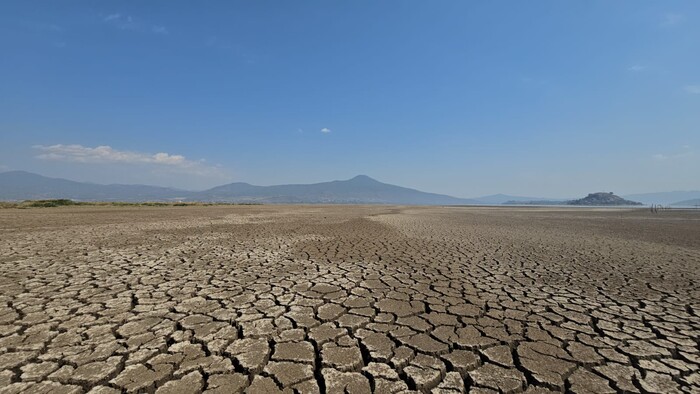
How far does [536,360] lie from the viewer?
2496mm

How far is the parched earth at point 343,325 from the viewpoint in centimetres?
222

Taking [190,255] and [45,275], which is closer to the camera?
[45,275]

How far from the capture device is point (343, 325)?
124 inches

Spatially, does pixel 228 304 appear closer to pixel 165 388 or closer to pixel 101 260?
pixel 165 388

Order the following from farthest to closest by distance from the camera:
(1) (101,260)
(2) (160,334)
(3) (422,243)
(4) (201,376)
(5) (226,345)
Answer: (3) (422,243)
(1) (101,260)
(2) (160,334)
(5) (226,345)
(4) (201,376)

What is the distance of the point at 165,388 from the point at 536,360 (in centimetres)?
291

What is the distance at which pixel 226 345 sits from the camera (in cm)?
269

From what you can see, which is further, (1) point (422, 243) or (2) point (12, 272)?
(1) point (422, 243)

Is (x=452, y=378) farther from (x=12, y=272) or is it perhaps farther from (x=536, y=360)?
(x=12, y=272)

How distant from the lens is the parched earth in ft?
7.27

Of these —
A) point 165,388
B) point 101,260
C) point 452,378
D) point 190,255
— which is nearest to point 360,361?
point 452,378

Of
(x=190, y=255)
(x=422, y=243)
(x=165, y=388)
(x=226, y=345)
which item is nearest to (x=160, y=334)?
(x=226, y=345)

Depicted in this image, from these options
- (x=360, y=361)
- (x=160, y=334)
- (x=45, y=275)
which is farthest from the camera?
(x=45, y=275)

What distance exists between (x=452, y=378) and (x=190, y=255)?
20.1 ft
